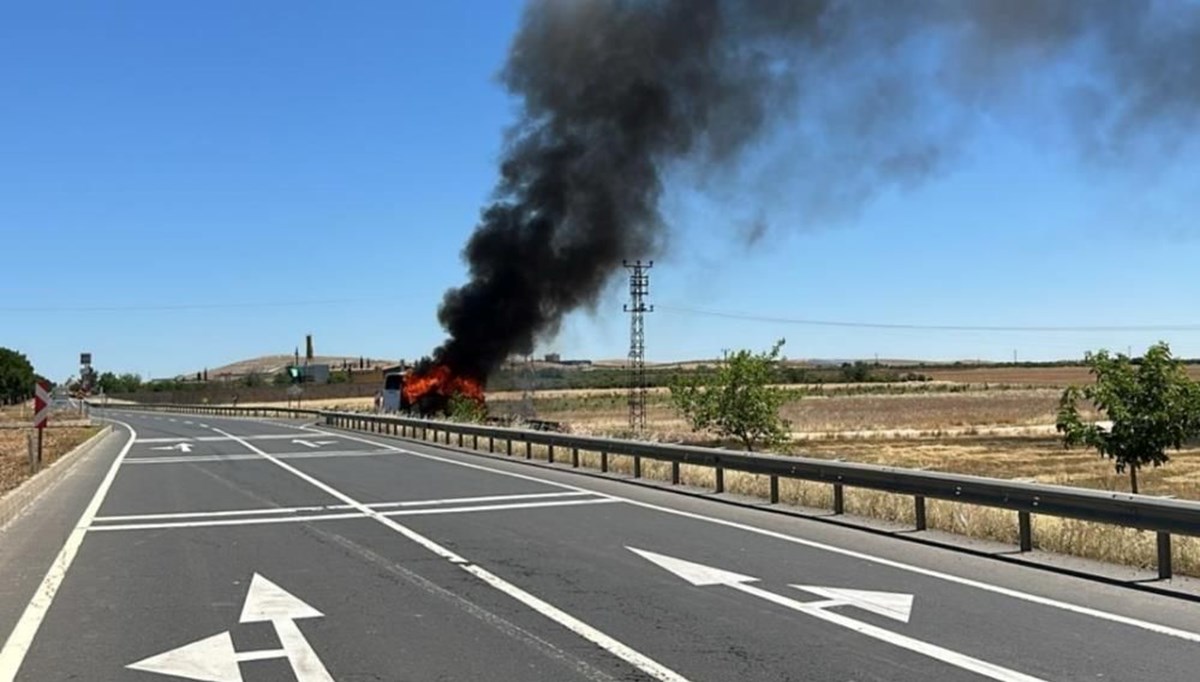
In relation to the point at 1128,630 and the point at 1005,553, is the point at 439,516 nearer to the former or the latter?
the point at 1005,553

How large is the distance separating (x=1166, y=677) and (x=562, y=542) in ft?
19.8

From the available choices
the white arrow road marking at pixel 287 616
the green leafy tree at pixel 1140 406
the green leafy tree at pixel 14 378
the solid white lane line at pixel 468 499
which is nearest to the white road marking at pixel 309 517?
the solid white lane line at pixel 468 499

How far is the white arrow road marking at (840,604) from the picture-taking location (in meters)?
5.86

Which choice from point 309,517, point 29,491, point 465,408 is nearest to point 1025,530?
point 309,517

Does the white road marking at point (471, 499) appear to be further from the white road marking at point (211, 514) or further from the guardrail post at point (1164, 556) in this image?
the guardrail post at point (1164, 556)

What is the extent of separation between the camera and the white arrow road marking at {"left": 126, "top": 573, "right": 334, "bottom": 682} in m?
5.94

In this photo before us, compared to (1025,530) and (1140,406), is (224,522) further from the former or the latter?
(1140,406)

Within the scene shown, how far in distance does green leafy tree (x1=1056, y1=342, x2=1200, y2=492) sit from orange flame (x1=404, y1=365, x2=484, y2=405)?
34.5 m

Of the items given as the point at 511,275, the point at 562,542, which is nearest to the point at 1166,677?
the point at 562,542

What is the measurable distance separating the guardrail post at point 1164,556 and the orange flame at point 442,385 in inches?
1833

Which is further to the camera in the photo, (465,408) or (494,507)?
(465,408)

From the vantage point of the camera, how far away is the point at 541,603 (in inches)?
304

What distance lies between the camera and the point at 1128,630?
21.9ft

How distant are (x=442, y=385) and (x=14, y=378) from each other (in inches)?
4043
